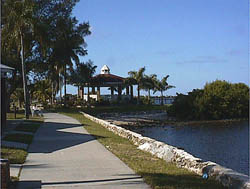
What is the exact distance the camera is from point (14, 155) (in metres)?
11.8

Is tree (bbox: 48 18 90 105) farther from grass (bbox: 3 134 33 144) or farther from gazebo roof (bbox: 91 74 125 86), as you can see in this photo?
grass (bbox: 3 134 33 144)

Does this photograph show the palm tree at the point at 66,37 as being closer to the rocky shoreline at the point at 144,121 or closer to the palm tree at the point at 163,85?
the rocky shoreline at the point at 144,121

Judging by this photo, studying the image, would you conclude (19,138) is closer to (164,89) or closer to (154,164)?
(154,164)

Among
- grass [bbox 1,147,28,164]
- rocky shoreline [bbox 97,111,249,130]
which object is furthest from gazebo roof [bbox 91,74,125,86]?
grass [bbox 1,147,28,164]

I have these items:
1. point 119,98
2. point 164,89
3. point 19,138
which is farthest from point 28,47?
point 164,89

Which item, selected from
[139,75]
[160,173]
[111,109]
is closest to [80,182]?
[160,173]

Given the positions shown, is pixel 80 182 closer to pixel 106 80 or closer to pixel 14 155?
pixel 14 155

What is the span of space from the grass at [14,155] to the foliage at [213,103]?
139 feet

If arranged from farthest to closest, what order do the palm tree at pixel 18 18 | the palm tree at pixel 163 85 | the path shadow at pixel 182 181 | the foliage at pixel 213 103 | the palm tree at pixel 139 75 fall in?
the palm tree at pixel 163 85
the palm tree at pixel 139 75
the foliage at pixel 213 103
the palm tree at pixel 18 18
the path shadow at pixel 182 181

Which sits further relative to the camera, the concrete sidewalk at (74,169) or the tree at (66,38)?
the tree at (66,38)

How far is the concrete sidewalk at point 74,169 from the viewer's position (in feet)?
26.8

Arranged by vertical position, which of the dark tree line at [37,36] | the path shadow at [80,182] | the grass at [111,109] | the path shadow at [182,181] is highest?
the dark tree line at [37,36]

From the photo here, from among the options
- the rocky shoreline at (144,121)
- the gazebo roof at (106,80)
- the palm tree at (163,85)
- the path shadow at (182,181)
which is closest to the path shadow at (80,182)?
the path shadow at (182,181)

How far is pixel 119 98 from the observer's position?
60.2 metres
